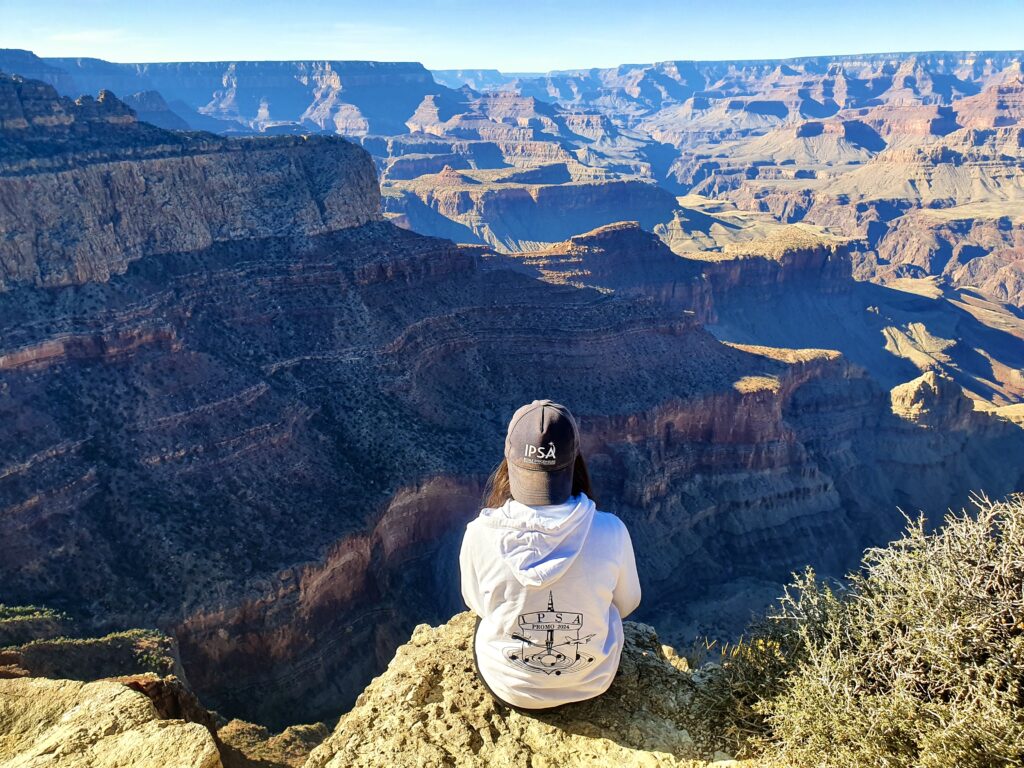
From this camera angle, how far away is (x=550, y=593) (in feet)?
28.7

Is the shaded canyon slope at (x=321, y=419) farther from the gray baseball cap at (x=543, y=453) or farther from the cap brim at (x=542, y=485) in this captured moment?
the gray baseball cap at (x=543, y=453)

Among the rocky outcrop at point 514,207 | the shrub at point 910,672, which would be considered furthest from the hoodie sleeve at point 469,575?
the rocky outcrop at point 514,207

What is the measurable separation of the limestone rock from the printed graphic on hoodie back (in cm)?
436

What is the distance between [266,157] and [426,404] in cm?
2169

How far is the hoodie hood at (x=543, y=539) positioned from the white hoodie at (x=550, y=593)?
0.01 meters

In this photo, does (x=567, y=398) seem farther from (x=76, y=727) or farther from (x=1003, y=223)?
(x=1003, y=223)

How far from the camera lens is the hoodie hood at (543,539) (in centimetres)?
846

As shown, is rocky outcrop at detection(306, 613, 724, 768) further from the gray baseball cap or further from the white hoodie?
the gray baseball cap

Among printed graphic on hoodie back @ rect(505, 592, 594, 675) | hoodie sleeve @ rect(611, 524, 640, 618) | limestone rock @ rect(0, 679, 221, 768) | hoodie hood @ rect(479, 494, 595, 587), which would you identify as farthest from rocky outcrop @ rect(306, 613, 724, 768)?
hoodie hood @ rect(479, 494, 595, 587)

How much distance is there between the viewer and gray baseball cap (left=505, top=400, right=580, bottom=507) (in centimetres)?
841

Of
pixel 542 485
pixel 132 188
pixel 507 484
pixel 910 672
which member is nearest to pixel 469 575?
pixel 507 484

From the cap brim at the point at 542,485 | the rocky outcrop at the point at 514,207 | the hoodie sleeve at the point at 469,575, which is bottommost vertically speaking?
the rocky outcrop at the point at 514,207

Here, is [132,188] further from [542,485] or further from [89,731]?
[542,485]

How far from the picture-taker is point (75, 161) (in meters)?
40.4
